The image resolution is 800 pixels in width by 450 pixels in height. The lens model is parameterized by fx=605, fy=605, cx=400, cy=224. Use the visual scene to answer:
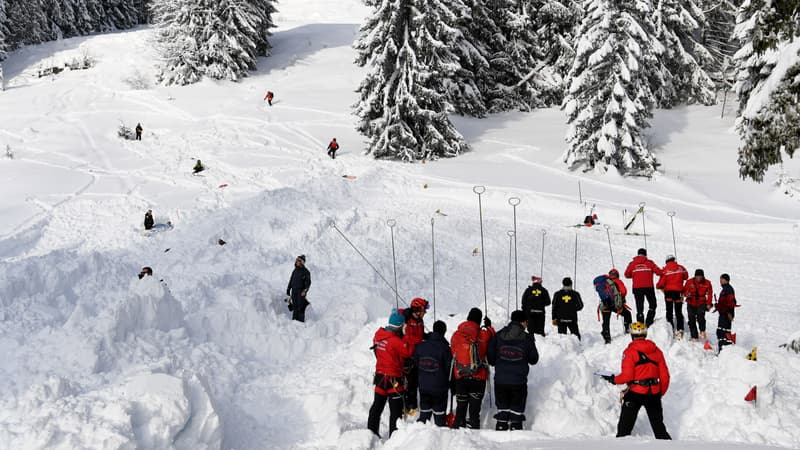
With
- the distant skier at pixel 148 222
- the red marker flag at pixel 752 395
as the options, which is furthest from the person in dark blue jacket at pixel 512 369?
the distant skier at pixel 148 222

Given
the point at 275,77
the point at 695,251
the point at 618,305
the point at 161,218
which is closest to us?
the point at 618,305

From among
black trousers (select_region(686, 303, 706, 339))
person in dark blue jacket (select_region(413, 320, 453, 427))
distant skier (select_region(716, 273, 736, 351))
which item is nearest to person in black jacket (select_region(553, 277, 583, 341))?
black trousers (select_region(686, 303, 706, 339))

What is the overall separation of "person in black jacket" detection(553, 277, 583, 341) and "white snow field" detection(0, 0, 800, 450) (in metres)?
0.51

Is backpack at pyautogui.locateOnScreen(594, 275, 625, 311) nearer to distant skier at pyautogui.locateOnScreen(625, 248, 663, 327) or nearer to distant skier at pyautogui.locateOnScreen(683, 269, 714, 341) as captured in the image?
distant skier at pyautogui.locateOnScreen(625, 248, 663, 327)

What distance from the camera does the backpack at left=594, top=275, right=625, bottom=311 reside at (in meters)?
10.6

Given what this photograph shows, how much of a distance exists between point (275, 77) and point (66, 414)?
3826 centimetres

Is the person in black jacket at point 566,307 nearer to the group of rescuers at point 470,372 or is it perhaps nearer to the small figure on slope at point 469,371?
the group of rescuers at point 470,372

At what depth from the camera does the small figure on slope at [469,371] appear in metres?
7.21

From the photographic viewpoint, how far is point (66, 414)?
20.7 ft

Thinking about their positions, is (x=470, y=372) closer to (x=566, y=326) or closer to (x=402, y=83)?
(x=566, y=326)

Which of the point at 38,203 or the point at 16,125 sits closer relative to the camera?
the point at 38,203

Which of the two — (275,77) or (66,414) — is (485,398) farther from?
(275,77)

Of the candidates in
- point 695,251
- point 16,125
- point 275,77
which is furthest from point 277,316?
point 275,77

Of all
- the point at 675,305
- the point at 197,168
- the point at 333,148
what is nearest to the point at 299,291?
the point at 675,305
